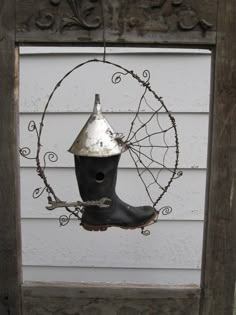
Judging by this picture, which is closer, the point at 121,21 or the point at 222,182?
the point at 121,21

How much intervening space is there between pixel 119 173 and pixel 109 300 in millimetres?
789

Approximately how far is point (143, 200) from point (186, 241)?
313 millimetres

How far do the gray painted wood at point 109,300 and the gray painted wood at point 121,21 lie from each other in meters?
0.82

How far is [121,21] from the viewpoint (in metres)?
1.42

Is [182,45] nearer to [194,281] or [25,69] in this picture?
[25,69]

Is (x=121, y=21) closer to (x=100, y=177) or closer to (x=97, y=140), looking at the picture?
(x=97, y=140)

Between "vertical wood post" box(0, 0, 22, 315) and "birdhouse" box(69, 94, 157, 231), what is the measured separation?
0.20m

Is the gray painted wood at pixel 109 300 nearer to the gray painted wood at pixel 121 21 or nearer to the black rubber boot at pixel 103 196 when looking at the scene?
the black rubber boot at pixel 103 196

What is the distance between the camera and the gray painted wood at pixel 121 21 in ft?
4.63

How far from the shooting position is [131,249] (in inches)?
97.0

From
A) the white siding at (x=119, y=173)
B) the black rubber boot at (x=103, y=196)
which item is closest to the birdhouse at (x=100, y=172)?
the black rubber boot at (x=103, y=196)

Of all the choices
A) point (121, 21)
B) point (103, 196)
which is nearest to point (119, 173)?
point (103, 196)

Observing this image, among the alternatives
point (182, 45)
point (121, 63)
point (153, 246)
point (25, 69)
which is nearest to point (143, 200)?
point (153, 246)

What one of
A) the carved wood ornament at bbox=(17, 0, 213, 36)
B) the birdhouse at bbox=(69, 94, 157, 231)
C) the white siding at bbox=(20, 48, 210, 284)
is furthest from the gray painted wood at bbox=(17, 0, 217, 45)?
the white siding at bbox=(20, 48, 210, 284)
